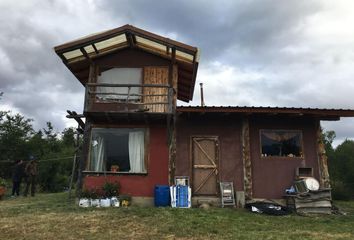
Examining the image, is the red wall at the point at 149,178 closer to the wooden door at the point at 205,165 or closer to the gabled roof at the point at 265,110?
the wooden door at the point at 205,165

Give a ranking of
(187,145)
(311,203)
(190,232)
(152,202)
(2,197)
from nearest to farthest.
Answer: (190,232)
(311,203)
(152,202)
(187,145)
(2,197)

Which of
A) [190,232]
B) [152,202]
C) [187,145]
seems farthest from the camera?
[187,145]

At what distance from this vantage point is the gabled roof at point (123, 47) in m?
13.7

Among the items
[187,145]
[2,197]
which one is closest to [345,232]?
[187,145]

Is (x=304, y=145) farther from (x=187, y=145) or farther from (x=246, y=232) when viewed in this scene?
(x=246, y=232)

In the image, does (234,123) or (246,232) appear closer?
(246,232)

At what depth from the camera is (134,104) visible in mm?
13727

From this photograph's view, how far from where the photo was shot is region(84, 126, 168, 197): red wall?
13.5 m

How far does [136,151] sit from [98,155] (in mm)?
1588

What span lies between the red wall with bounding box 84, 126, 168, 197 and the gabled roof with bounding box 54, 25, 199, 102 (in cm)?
379

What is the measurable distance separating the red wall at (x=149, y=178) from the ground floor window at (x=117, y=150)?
0.98 ft

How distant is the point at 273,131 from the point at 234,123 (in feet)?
5.56

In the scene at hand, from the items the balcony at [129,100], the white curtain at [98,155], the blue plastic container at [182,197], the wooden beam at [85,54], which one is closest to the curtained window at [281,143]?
the blue plastic container at [182,197]

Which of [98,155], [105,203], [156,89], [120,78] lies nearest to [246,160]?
[156,89]
